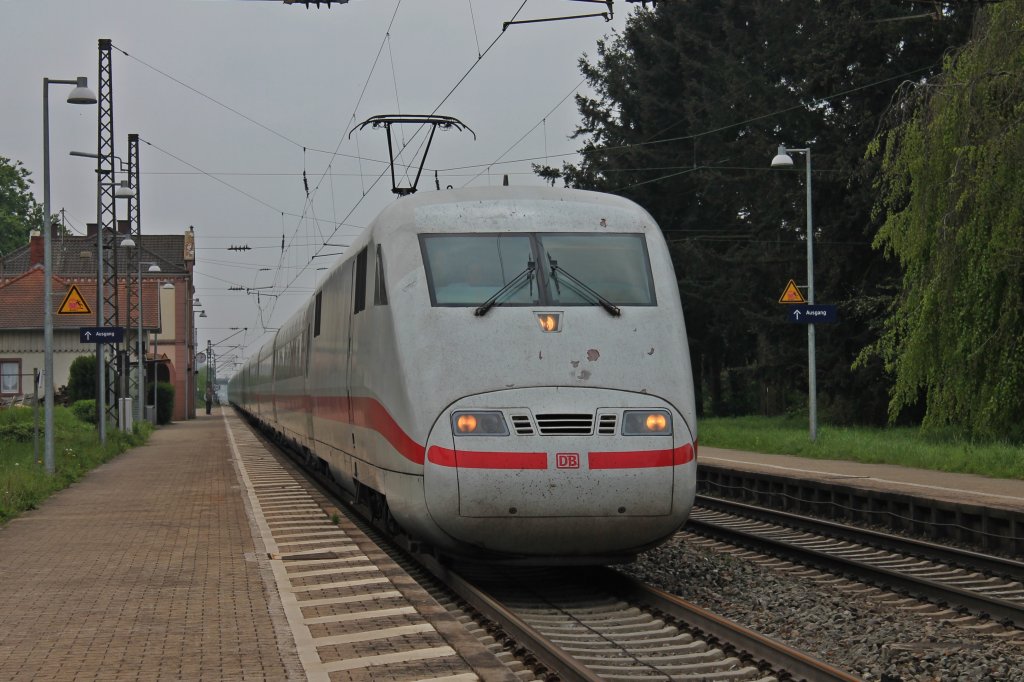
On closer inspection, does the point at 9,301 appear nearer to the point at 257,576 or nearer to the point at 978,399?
the point at 978,399

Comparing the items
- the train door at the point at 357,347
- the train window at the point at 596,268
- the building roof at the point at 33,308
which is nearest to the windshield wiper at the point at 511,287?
the train window at the point at 596,268

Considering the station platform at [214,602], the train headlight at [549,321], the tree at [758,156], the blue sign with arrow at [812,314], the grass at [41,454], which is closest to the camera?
the station platform at [214,602]

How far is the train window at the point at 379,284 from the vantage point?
10.8 metres

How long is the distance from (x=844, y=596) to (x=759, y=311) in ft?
103

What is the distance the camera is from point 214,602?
928cm

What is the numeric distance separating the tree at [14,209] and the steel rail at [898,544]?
84.0 m

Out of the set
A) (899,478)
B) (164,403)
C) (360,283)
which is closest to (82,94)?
(360,283)

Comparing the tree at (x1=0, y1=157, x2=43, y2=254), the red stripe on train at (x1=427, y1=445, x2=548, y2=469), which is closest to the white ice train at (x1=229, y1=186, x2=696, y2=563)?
the red stripe on train at (x1=427, y1=445, x2=548, y2=469)

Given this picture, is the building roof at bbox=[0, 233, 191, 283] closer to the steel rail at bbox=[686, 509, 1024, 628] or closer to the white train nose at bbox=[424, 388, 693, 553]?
the steel rail at bbox=[686, 509, 1024, 628]

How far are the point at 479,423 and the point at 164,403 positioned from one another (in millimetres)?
52399

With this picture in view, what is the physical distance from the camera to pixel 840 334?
3716 centimetres

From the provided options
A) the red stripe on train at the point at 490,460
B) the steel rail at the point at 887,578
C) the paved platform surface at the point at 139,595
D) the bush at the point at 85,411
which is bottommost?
the steel rail at the point at 887,578

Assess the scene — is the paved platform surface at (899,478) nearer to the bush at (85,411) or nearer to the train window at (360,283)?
the train window at (360,283)

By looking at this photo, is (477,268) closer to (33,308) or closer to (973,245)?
(973,245)
